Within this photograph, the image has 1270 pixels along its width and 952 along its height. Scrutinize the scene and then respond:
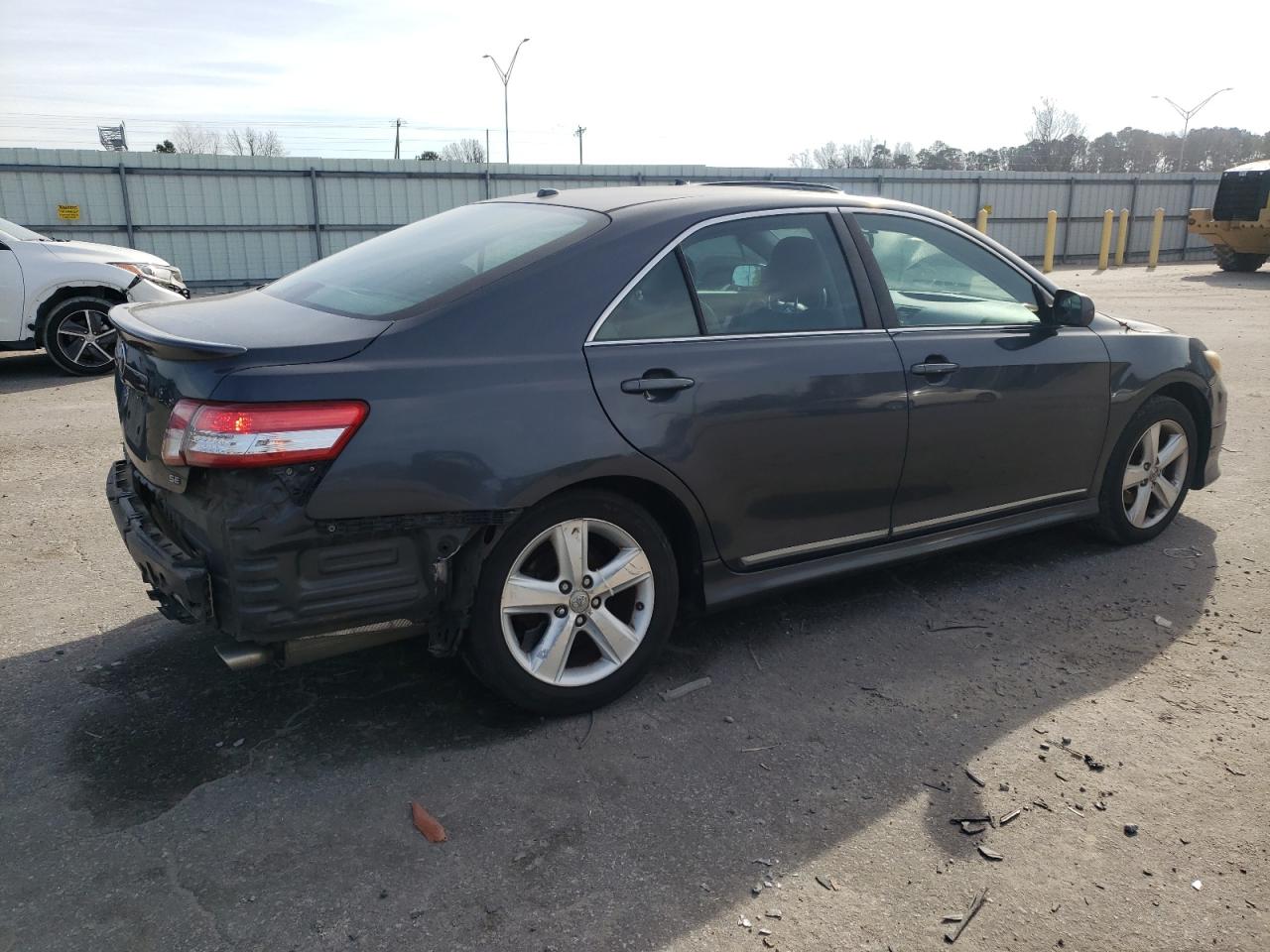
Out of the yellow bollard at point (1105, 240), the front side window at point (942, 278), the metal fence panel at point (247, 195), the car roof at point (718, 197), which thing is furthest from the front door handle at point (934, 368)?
the yellow bollard at point (1105, 240)

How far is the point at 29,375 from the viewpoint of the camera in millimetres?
10125

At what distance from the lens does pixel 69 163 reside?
17750 mm

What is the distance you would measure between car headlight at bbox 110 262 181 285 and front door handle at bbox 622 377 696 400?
8292mm

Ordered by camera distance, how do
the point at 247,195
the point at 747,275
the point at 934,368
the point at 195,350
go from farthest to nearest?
the point at 247,195, the point at 934,368, the point at 747,275, the point at 195,350

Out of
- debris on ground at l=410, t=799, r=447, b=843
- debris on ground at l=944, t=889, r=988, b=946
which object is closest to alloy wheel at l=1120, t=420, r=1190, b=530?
debris on ground at l=944, t=889, r=988, b=946

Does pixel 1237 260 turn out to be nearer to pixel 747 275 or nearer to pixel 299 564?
pixel 747 275

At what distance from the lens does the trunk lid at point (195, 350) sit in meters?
2.82

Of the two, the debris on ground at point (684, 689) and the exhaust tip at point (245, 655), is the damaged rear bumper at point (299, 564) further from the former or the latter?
the debris on ground at point (684, 689)

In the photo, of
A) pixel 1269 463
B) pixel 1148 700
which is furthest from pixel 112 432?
pixel 1269 463

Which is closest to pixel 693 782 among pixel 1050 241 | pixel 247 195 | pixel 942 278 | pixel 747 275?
pixel 747 275

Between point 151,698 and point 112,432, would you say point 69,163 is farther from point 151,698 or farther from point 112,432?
point 151,698

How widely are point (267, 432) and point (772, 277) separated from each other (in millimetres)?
1895

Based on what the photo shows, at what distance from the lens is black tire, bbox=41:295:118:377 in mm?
9742

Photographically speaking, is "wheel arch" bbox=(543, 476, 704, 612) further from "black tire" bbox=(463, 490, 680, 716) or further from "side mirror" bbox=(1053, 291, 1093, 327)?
"side mirror" bbox=(1053, 291, 1093, 327)
